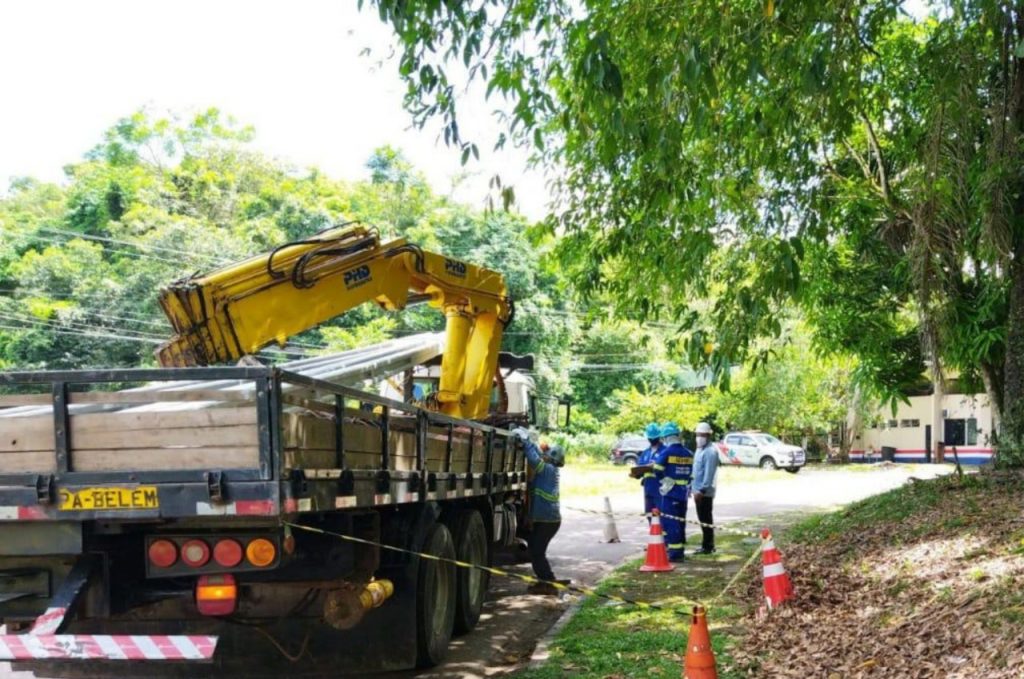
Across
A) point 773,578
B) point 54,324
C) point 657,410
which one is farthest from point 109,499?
point 657,410

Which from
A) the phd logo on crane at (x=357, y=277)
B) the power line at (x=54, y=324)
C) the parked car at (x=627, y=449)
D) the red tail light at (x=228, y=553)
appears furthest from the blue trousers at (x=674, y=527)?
the parked car at (x=627, y=449)

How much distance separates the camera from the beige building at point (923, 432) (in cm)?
3817

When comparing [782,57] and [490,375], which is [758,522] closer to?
[490,375]

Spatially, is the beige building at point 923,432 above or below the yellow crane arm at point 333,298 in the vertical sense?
below

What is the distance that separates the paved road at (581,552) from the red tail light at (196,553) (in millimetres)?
2303

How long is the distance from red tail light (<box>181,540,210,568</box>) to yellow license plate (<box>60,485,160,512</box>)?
0.47 m

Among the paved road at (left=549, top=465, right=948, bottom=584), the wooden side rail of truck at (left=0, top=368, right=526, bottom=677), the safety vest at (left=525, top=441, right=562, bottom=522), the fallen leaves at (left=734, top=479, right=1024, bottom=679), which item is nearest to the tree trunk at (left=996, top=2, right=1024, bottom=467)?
the fallen leaves at (left=734, top=479, right=1024, bottom=679)

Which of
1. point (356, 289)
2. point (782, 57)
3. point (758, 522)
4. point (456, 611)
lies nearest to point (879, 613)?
point (456, 611)

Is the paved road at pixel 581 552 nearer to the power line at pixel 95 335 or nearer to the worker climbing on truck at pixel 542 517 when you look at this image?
the worker climbing on truck at pixel 542 517

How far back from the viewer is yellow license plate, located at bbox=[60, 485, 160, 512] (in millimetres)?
4719

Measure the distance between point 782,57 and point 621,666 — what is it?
437 cm

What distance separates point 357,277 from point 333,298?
324mm

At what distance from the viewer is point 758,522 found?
698 inches

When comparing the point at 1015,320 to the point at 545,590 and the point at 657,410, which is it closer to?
the point at 545,590
